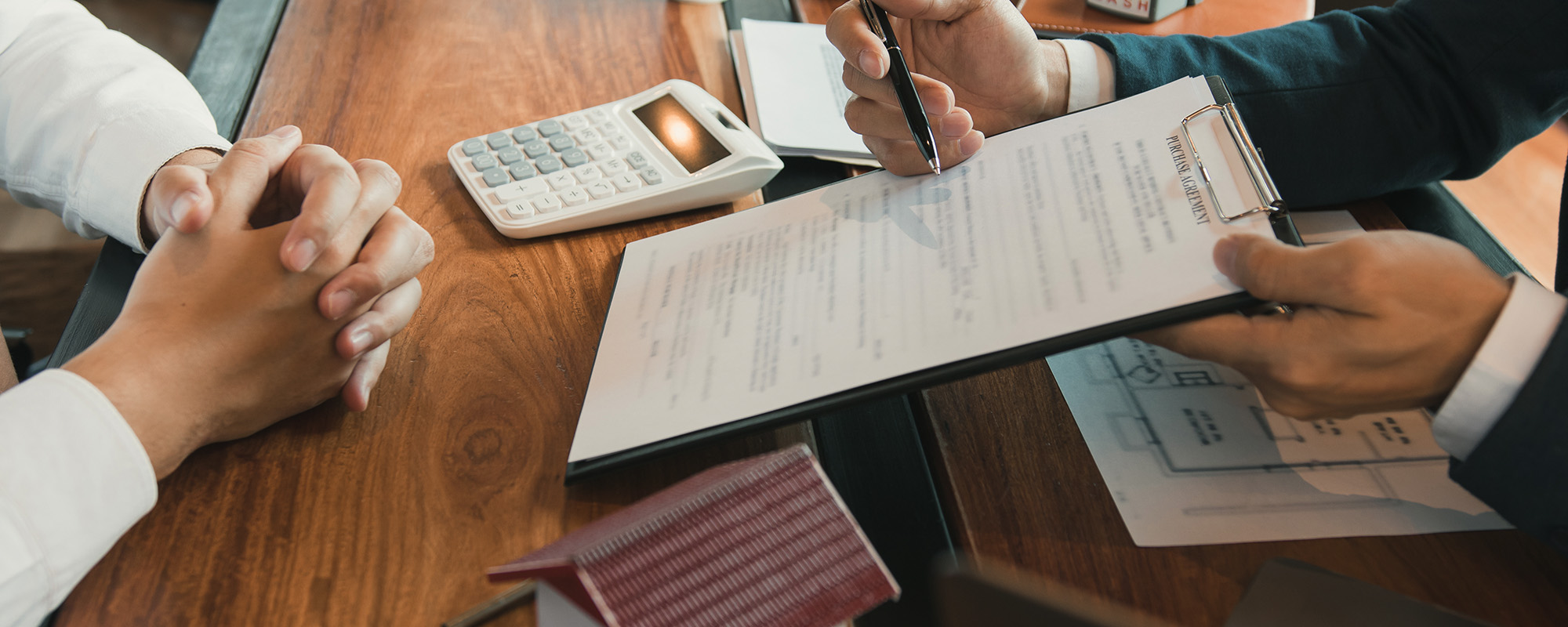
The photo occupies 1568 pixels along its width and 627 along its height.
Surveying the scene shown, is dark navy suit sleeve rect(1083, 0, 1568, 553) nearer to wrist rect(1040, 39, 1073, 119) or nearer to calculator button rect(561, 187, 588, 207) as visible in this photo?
wrist rect(1040, 39, 1073, 119)

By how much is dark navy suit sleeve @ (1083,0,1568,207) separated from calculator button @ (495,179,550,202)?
1.64 feet

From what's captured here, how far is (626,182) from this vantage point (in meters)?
0.62

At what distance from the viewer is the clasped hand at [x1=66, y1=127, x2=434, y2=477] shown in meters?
0.42

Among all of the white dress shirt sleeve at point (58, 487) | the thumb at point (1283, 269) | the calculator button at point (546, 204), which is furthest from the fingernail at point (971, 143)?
the white dress shirt sleeve at point (58, 487)

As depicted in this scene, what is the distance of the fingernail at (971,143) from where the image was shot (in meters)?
0.56

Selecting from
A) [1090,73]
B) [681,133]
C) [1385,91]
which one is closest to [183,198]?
[681,133]

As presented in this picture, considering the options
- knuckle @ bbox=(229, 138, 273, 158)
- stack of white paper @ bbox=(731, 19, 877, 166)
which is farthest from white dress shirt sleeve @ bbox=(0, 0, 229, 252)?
stack of white paper @ bbox=(731, 19, 877, 166)

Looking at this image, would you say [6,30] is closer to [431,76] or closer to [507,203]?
[431,76]

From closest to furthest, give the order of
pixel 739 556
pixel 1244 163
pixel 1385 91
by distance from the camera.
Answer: pixel 739 556 < pixel 1244 163 < pixel 1385 91

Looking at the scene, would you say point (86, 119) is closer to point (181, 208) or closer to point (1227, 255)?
point (181, 208)

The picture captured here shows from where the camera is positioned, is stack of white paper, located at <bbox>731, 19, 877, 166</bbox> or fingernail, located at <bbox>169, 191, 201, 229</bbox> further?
stack of white paper, located at <bbox>731, 19, 877, 166</bbox>

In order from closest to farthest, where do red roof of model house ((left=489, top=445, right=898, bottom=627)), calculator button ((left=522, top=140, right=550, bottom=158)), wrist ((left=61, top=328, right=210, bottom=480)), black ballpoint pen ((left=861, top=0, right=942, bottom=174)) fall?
red roof of model house ((left=489, top=445, right=898, bottom=627)), wrist ((left=61, top=328, right=210, bottom=480)), black ballpoint pen ((left=861, top=0, right=942, bottom=174)), calculator button ((left=522, top=140, right=550, bottom=158))

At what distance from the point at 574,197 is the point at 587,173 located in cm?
3

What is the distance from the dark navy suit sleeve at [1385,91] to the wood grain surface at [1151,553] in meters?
0.33
